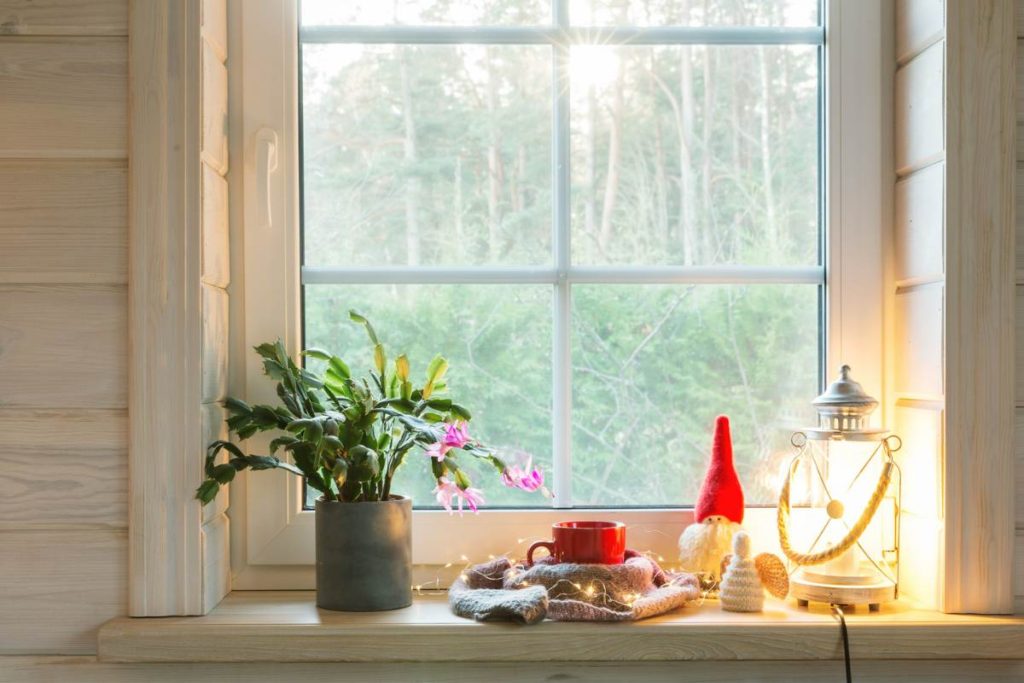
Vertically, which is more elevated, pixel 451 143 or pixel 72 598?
pixel 451 143

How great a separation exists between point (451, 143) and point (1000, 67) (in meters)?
0.72

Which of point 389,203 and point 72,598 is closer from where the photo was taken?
point 72,598

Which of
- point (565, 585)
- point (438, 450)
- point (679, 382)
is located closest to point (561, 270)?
point (679, 382)

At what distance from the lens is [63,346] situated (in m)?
1.35

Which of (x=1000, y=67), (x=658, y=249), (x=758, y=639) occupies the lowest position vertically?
(x=758, y=639)

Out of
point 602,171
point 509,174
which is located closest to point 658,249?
point 602,171

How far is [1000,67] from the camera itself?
4.43 ft

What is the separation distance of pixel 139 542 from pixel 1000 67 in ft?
3.98

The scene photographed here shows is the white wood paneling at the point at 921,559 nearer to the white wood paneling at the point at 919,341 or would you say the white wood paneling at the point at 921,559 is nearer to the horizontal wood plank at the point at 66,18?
the white wood paneling at the point at 919,341

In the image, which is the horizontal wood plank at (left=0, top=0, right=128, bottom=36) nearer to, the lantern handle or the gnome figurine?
the gnome figurine

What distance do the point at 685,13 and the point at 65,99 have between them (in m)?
0.84

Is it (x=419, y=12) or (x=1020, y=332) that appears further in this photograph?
(x=419, y=12)

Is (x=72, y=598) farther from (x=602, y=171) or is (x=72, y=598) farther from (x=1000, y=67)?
(x=1000, y=67)

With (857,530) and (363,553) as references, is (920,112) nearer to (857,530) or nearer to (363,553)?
(857,530)
